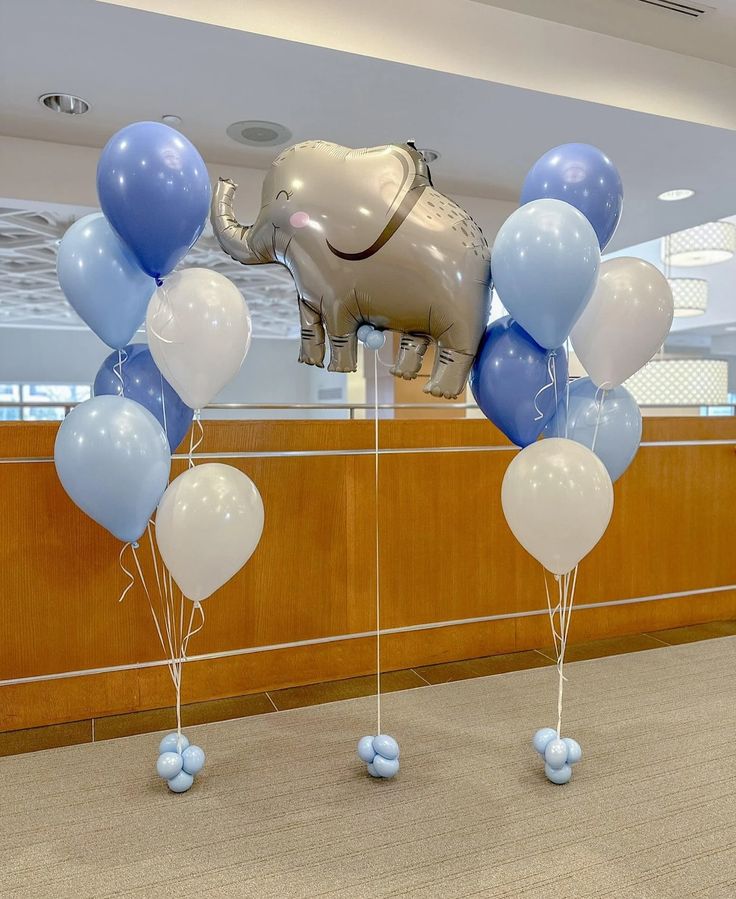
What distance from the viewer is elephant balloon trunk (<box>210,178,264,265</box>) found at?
203cm

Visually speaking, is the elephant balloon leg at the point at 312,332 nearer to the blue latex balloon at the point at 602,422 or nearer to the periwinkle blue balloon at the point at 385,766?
the blue latex balloon at the point at 602,422

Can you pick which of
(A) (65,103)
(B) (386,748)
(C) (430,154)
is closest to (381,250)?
(B) (386,748)

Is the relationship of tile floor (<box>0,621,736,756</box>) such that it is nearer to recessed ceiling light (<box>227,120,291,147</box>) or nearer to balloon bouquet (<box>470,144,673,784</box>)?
balloon bouquet (<box>470,144,673,784</box>)

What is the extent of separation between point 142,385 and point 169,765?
984 millimetres

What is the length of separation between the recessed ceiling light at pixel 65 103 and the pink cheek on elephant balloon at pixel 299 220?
8.41 ft

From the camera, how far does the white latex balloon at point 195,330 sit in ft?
5.75

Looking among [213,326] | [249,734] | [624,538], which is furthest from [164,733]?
[624,538]

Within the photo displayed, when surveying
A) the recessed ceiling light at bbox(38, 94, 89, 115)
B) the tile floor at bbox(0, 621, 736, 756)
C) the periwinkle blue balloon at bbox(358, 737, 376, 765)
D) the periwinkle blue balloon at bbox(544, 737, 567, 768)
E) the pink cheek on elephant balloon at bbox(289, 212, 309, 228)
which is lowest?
the tile floor at bbox(0, 621, 736, 756)

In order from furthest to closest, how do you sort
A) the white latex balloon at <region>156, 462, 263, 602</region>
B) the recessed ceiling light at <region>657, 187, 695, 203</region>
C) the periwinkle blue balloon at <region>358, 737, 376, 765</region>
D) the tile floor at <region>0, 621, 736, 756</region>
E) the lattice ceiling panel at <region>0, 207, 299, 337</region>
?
the lattice ceiling panel at <region>0, 207, 299, 337</region> → the recessed ceiling light at <region>657, 187, 695, 203</region> → the tile floor at <region>0, 621, 736, 756</region> → the periwinkle blue balloon at <region>358, 737, 376, 765</region> → the white latex balloon at <region>156, 462, 263, 602</region>

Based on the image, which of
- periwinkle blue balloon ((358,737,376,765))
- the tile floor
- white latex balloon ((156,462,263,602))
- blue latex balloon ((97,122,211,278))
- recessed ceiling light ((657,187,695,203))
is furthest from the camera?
recessed ceiling light ((657,187,695,203))

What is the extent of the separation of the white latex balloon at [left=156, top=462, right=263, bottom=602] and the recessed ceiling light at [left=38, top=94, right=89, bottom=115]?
2.86 meters

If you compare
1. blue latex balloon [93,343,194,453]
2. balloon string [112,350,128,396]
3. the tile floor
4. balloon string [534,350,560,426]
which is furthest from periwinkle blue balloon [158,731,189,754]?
balloon string [534,350,560,426]

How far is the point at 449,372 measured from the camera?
1.90 metres

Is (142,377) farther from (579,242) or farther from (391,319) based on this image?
(579,242)
